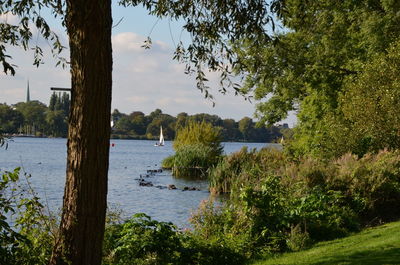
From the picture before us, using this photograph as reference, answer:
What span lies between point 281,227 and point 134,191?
17.1 m

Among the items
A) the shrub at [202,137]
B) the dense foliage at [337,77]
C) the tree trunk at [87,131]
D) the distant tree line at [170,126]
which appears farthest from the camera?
the distant tree line at [170,126]

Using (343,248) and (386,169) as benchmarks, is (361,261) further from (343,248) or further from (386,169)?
(386,169)

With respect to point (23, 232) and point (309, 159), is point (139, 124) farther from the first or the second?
point (23, 232)

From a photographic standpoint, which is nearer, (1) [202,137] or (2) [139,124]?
(1) [202,137]

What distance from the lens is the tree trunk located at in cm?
536

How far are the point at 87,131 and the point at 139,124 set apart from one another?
126 meters

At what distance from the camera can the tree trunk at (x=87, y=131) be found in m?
5.36

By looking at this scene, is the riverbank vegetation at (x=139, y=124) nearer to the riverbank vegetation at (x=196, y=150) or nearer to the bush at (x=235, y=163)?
the riverbank vegetation at (x=196, y=150)

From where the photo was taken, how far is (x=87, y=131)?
17.5ft

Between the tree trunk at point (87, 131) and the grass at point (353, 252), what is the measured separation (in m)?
3.55

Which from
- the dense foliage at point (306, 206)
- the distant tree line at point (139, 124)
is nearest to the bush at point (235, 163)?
the dense foliage at point (306, 206)

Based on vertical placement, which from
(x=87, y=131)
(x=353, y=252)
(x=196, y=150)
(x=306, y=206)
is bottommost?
(x=353, y=252)

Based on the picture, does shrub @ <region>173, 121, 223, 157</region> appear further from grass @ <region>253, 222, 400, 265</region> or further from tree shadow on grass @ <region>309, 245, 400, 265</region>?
tree shadow on grass @ <region>309, 245, 400, 265</region>

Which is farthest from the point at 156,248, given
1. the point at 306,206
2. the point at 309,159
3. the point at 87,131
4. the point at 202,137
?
the point at 202,137
